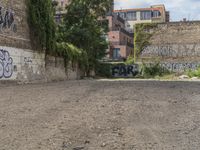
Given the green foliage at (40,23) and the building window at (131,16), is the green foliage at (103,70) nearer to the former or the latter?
the green foliage at (40,23)

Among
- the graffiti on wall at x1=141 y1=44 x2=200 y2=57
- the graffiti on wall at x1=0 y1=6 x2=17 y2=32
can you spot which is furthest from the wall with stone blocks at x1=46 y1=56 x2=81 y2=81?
the graffiti on wall at x1=141 y1=44 x2=200 y2=57

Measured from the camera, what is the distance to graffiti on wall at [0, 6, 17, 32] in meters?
22.2

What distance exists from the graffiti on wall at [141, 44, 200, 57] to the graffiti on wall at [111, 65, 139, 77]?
8.60 ft

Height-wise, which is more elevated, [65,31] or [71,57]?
[65,31]

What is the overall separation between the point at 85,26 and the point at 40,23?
16262mm

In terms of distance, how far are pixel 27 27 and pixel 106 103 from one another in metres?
15.3

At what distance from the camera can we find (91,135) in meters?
7.61

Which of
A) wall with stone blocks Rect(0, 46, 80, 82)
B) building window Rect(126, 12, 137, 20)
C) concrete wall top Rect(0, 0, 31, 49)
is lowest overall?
wall with stone blocks Rect(0, 46, 80, 82)

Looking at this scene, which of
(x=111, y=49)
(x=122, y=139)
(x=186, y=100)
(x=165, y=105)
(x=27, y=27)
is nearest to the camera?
(x=122, y=139)

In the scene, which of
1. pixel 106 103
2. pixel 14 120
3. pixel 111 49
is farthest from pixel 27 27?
pixel 111 49

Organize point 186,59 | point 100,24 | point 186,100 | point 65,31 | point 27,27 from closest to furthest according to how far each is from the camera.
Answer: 1. point 186,100
2. point 27,27
3. point 65,31
4. point 100,24
5. point 186,59

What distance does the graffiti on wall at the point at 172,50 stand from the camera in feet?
169

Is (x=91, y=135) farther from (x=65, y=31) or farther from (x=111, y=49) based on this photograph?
(x=111, y=49)

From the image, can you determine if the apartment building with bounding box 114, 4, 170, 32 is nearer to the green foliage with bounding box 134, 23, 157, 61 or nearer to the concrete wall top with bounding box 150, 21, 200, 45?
the green foliage with bounding box 134, 23, 157, 61
